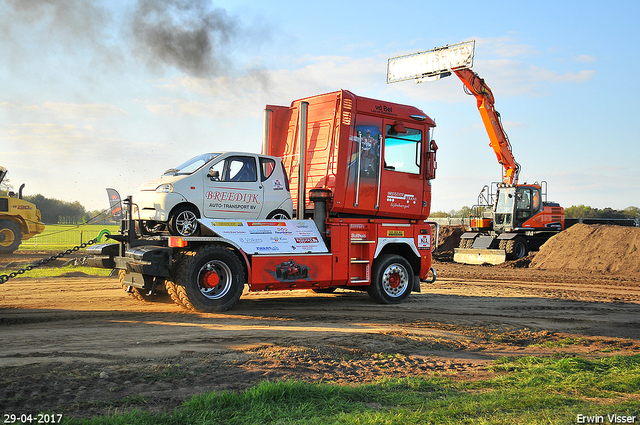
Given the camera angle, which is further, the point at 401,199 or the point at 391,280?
the point at 401,199

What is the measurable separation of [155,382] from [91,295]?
7.57 m

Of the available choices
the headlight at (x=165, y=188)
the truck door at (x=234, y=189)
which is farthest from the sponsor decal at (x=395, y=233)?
the headlight at (x=165, y=188)

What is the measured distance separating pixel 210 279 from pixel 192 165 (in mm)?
2174

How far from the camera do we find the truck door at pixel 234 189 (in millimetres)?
10016

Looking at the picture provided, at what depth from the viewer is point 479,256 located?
25.2m

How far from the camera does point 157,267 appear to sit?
9227 mm

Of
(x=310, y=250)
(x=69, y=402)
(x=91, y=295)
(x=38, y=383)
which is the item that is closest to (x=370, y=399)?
(x=69, y=402)

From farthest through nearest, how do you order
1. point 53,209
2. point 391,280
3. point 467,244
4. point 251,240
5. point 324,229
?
point 53,209 → point 467,244 → point 391,280 → point 324,229 → point 251,240

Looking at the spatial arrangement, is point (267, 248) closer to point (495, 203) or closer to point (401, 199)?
point (401, 199)

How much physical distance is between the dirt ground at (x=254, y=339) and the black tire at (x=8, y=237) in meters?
12.0

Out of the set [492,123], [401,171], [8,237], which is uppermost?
[492,123]

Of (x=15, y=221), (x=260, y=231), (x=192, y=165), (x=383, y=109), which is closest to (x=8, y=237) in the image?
(x=15, y=221)

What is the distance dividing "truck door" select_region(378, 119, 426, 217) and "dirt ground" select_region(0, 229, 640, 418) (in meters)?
2.17

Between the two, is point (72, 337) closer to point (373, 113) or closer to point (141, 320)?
point (141, 320)
